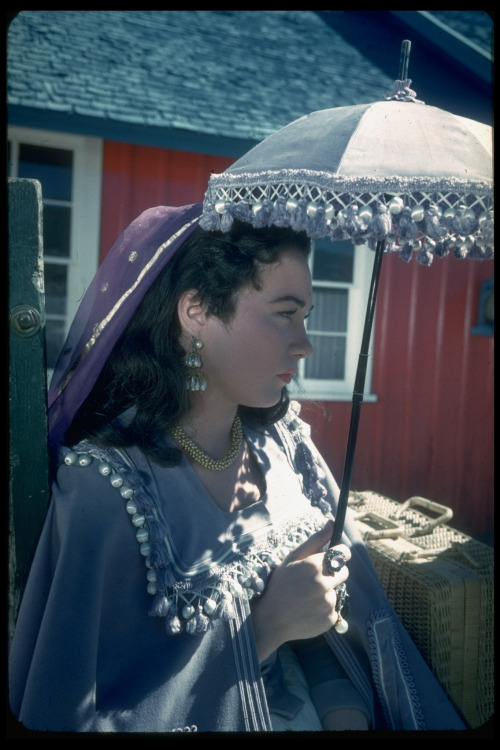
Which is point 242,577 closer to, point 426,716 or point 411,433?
point 426,716

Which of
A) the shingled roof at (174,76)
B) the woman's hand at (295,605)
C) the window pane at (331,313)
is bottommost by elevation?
the woman's hand at (295,605)

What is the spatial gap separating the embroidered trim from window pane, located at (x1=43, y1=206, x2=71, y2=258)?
3123mm

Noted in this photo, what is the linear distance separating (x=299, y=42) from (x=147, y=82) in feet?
5.86

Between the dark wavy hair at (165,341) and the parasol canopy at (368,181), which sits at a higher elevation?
the parasol canopy at (368,181)

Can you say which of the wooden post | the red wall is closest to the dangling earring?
the wooden post

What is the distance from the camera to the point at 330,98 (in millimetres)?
4367

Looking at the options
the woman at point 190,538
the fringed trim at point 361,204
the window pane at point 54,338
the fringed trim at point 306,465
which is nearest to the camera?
the fringed trim at point 361,204

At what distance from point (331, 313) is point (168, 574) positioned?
4.04 metres

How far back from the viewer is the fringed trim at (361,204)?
3.84 feet

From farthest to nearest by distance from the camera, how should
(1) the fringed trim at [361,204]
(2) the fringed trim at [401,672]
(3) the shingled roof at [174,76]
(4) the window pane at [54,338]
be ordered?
(4) the window pane at [54,338]
(3) the shingled roof at [174,76]
(2) the fringed trim at [401,672]
(1) the fringed trim at [361,204]

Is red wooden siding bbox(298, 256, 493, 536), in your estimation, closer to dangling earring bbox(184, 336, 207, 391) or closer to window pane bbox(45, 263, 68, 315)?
window pane bbox(45, 263, 68, 315)

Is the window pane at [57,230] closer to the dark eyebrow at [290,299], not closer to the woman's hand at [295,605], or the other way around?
the dark eyebrow at [290,299]

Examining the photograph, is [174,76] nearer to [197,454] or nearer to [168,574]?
[197,454]

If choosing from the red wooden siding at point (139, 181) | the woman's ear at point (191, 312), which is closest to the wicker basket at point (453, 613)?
the woman's ear at point (191, 312)
